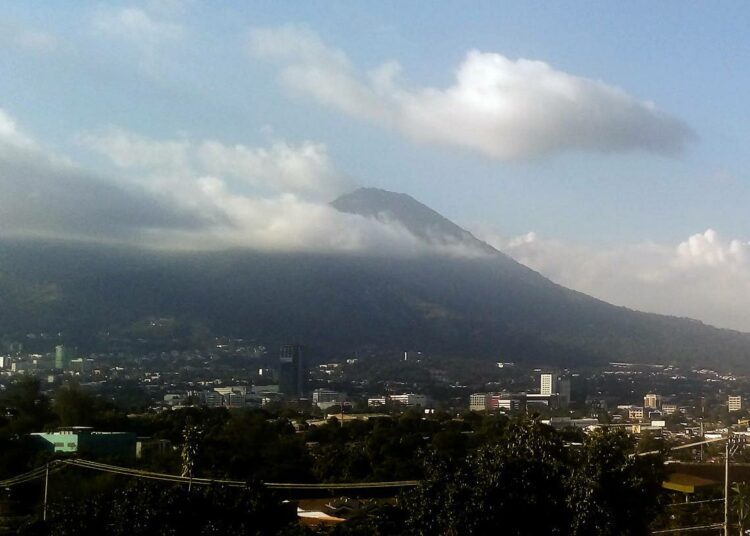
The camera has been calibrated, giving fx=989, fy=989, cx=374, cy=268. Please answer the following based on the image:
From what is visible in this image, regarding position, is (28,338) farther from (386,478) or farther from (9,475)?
(386,478)

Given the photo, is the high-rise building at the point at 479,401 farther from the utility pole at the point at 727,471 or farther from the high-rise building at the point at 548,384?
the utility pole at the point at 727,471

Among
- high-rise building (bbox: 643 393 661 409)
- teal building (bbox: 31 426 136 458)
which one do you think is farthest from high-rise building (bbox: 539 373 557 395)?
teal building (bbox: 31 426 136 458)

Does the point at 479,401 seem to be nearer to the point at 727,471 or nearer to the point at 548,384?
the point at 548,384

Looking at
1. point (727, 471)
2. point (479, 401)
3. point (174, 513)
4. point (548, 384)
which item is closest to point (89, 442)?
point (174, 513)

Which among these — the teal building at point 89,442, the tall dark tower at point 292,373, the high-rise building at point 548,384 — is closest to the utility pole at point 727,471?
the teal building at point 89,442

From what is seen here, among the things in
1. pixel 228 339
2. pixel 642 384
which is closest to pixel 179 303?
pixel 228 339

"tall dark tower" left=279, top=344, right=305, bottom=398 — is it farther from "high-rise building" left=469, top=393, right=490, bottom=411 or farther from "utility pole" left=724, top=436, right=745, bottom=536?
"utility pole" left=724, top=436, right=745, bottom=536

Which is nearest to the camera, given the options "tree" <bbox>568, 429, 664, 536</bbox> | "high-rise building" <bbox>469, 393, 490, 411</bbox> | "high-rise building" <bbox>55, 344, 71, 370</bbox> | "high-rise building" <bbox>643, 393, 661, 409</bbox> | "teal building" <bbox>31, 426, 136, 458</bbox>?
"tree" <bbox>568, 429, 664, 536</bbox>
